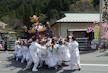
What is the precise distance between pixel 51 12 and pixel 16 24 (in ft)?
39.7

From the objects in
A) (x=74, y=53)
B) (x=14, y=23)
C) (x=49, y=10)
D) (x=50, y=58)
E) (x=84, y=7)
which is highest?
(x=84, y=7)

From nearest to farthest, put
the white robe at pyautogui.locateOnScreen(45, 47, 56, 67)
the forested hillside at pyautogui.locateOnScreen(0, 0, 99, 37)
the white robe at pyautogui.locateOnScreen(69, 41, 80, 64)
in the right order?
the white robe at pyautogui.locateOnScreen(69, 41, 80, 64) < the white robe at pyautogui.locateOnScreen(45, 47, 56, 67) < the forested hillside at pyautogui.locateOnScreen(0, 0, 99, 37)

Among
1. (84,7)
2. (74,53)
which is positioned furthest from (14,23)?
(74,53)

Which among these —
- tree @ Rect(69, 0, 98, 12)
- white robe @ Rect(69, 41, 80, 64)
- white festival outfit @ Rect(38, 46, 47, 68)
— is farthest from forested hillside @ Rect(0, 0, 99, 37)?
white robe @ Rect(69, 41, 80, 64)

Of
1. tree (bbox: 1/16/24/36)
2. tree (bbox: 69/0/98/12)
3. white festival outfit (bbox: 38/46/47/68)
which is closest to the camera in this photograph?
white festival outfit (bbox: 38/46/47/68)

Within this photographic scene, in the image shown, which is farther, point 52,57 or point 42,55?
point 42,55

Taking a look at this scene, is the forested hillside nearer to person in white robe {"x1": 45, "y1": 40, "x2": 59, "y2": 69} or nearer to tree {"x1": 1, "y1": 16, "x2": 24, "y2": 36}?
tree {"x1": 1, "y1": 16, "x2": 24, "y2": 36}

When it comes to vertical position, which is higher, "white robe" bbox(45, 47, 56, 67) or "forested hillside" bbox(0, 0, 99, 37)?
"forested hillside" bbox(0, 0, 99, 37)

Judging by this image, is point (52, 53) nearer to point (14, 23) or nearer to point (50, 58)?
point (50, 58)

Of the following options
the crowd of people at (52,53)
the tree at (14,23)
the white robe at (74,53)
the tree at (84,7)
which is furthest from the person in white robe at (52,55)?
the tree at (14,23)

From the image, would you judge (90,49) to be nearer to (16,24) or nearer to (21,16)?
(16,24)

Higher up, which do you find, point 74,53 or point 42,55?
point 74,53

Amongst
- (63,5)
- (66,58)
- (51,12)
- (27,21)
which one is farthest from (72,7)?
(66,58)

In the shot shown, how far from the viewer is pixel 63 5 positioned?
3519cm
